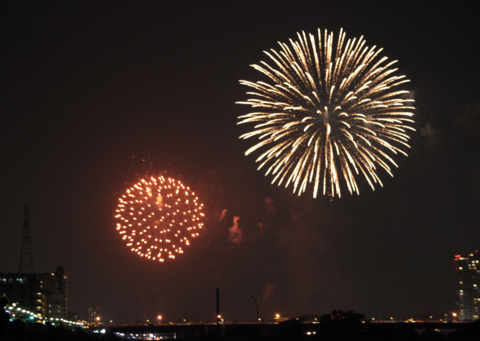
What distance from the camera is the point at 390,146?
90.8m

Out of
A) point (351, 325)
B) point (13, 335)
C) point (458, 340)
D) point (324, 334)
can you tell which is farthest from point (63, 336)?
point (458, 340)

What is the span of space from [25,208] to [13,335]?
108 m

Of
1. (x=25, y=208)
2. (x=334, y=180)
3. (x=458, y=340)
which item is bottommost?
(x=458, y=340)

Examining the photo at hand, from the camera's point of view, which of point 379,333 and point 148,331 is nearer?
point 379,333

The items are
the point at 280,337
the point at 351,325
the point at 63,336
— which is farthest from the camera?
the point at 351,325

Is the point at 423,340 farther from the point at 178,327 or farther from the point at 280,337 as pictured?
the point at 178,327

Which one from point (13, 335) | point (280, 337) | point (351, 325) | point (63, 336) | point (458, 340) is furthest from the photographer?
point (351, 325)

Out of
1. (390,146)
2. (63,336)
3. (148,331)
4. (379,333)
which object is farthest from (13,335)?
(148,331)

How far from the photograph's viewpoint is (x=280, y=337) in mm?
119188

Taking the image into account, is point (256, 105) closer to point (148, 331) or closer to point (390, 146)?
point (390, 146)

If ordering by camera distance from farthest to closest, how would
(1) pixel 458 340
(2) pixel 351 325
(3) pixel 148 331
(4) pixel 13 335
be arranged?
(3) pixel 148 331 < (2) pixel 351 325 < (1) pixel 458 340 < (4) pixel 13 335

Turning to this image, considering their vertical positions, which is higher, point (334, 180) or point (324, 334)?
point (334, 180)

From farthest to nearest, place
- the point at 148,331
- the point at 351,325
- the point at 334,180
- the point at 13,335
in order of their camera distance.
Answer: the point at 148,331 → the point at 351,325 → the point at 334,180 → the point at 13,335

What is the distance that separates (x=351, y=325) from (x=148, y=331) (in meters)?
61.7
